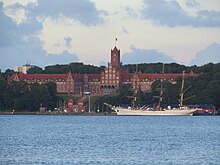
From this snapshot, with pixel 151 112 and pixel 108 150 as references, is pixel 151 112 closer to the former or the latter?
pixel 151 112

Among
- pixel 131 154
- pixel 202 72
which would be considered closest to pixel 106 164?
pixel 131 154

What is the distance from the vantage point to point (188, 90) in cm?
16388

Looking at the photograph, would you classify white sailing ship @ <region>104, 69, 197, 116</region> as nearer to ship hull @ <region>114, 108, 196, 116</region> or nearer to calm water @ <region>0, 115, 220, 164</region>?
ship hull @ <region>114, 108, 196, 116</region>

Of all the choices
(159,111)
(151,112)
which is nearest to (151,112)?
(151,112)

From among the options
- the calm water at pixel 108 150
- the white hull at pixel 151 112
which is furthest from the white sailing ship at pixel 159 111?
the calm water at pixel 108 150

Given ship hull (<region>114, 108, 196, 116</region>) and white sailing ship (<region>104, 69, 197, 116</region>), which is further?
ship hull (<region>114, 108, 196, 116</region>)

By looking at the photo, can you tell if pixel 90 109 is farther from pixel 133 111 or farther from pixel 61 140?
pixel 61 140

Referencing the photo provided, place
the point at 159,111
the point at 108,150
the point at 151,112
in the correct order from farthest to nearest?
the point at 151,112, the point at 159,111, the point at 108,150

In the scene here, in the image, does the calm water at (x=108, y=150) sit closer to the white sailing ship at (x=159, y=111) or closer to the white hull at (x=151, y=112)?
the white sailing ship at (x=159, y=111)

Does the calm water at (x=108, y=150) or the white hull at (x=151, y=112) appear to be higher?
the white hull at (x=151, y=112)

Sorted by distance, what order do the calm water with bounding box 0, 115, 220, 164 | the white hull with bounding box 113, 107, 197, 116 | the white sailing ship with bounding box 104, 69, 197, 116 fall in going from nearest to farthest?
1. the calm water with bounding box 0, 115, 220, 164
2. the white sailing ship with bounding box 104, 69, 197, 116
3. the white hull with bounding box 113, 107, 197, 116

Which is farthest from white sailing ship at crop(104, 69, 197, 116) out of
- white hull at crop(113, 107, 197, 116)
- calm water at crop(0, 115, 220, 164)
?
calm water at crop(0, 115, 220, 164)

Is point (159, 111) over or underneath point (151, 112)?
over

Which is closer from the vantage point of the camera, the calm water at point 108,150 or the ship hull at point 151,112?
the calm water at point 108,150
